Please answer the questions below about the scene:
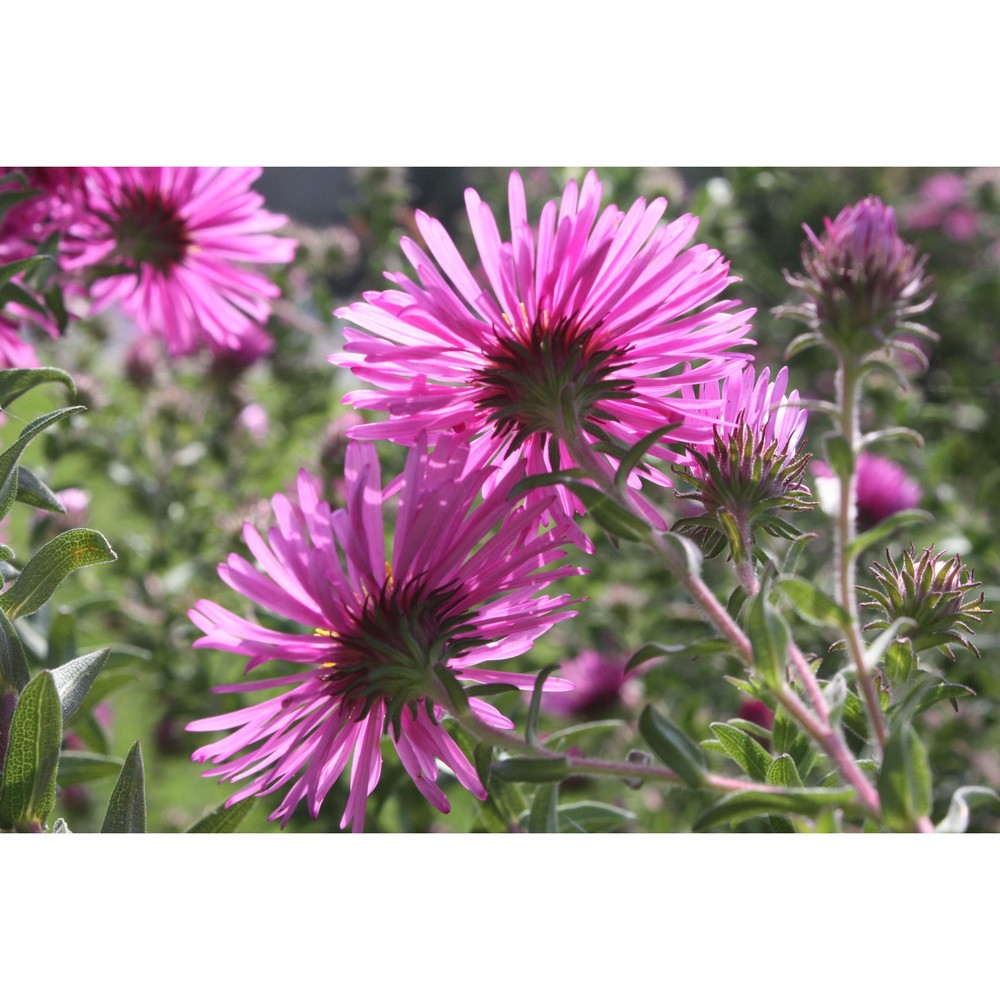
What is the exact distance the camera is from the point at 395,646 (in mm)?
400

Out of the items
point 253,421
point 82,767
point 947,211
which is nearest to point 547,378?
point 82,767

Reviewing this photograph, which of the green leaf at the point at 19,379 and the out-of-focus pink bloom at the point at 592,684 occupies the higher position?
the green leaf at the point at 19,379

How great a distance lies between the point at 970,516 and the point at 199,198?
1.07 meters

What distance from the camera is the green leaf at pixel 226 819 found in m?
0.49

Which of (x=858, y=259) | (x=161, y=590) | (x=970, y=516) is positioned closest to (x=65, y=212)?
(x=858, y=259)

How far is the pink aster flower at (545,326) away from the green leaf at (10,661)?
0.18m

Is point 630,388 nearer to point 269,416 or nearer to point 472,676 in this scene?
point 472,676

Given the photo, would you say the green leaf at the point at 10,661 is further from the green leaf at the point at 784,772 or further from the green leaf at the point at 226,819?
the green leaf at the point at 784,772

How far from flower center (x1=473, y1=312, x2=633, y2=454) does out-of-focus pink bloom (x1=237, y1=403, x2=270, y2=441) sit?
119 centimetres

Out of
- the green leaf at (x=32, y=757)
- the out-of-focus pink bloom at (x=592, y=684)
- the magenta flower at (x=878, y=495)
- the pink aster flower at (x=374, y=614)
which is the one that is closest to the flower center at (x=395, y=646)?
the pink aster flower at (x=374, y=614)

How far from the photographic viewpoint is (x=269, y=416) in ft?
6.19

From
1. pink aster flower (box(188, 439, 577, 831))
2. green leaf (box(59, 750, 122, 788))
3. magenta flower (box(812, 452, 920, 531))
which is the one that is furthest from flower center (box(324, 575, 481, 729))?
magenta flower (box(812, 452, 920, 531))

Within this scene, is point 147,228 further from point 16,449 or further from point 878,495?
point 878,495

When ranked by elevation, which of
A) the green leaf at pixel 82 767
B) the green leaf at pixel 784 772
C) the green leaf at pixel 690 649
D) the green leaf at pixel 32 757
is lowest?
the green leaf at pixel 82 767
